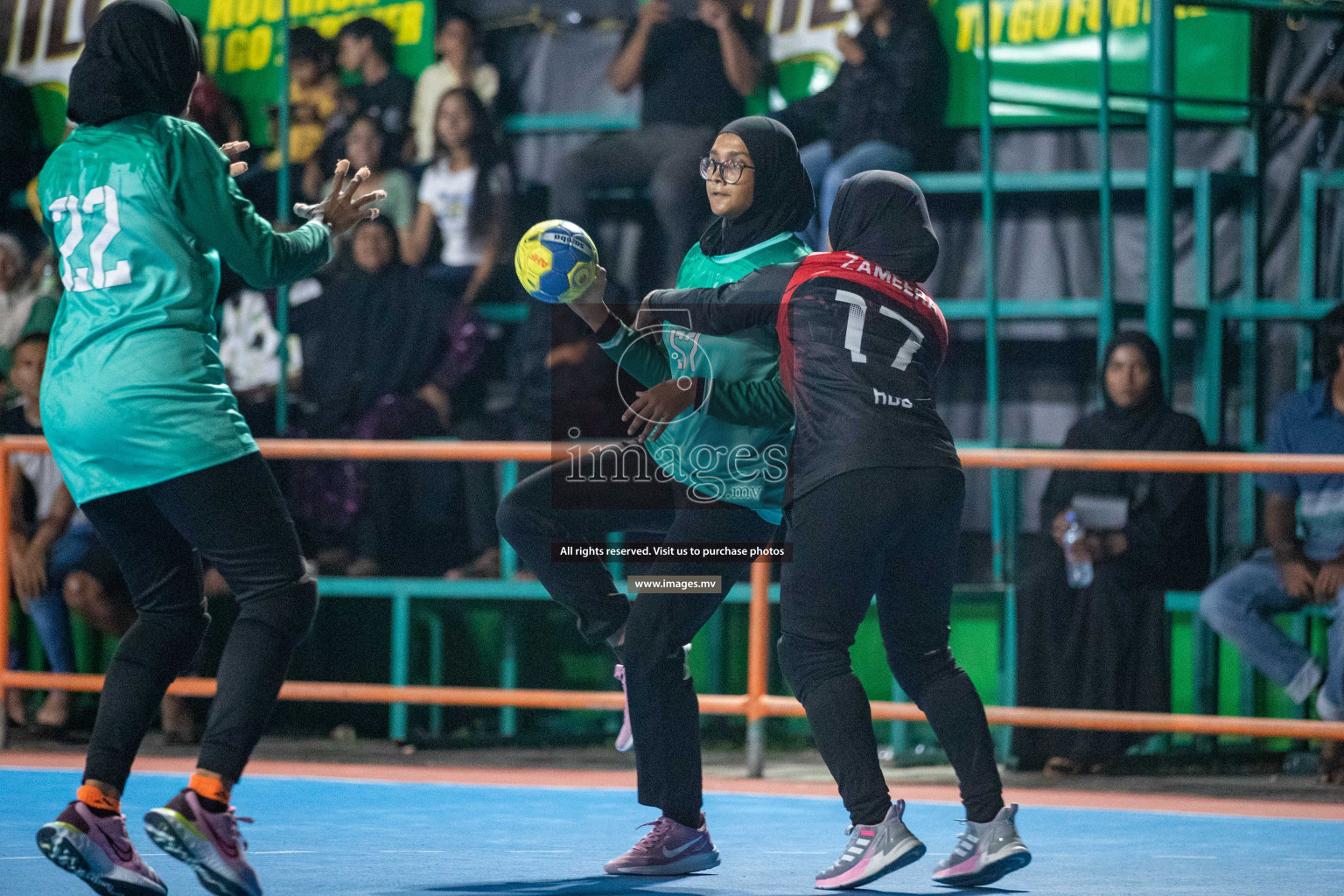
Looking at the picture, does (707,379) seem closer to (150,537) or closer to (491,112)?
(150,537)

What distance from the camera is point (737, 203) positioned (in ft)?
14.8

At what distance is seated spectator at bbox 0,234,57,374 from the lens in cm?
874

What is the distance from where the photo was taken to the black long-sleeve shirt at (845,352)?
4195 mm

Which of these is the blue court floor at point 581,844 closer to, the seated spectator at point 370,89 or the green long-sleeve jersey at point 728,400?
the green long-sleeve jersey at point 728,400

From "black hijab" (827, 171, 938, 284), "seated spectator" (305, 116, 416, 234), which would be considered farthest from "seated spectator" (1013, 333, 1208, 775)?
"seated spectator" (305, 116, 416, 234)

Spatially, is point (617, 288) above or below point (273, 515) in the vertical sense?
above

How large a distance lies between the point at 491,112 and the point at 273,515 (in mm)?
5645

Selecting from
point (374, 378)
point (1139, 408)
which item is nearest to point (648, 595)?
point (1139, 408)

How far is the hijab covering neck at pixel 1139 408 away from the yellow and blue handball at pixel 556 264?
3344 millimetres

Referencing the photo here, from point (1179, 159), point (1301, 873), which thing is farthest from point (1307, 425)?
point (1301, 873)

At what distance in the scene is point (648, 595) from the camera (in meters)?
4.53

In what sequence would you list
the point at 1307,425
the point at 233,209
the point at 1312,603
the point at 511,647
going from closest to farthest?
1. the point at 233,209
2. the point at 1312,603
3. the point at 1307,425
4. the point at 511,647

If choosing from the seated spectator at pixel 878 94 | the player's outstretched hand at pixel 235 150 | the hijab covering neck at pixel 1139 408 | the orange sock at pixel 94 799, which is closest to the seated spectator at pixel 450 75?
the seated spectator at pixel 878 94

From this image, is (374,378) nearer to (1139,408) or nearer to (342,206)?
(1139,408)
